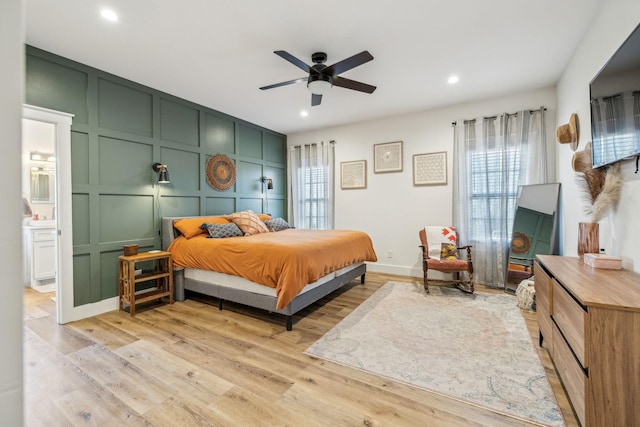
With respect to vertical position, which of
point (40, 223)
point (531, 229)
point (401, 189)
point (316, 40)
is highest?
point (316, 40)

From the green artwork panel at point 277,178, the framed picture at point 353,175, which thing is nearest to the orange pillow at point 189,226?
the green artwork panel at point 277,178

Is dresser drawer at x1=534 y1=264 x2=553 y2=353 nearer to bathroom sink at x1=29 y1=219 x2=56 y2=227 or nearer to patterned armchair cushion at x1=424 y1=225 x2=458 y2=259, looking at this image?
patterned armchair cushion at x1=424 y1=225 x2=458 y2=259

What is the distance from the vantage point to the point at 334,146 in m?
5.47

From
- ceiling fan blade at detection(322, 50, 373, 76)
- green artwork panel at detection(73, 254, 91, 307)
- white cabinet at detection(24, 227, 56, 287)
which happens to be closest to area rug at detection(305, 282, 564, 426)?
ceiling fan blade at detection(322, 50, 373, 76)

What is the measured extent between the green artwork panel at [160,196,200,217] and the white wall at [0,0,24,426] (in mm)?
3891

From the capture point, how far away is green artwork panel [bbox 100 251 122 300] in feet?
10.6

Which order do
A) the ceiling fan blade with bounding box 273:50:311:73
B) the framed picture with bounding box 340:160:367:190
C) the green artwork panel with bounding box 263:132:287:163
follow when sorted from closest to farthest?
the ceiling fan blade with bounding box 273:50:311:73 < the framed picture with bounding box 340:160:367:190 < the green artwork panel with bounding box 263:132:287:163

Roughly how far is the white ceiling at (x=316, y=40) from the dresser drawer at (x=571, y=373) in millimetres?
2490

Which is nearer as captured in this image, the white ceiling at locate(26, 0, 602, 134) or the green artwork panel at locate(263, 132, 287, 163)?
the white ceiling at locate(26, 0, 602, 134)

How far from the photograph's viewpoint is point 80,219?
10.1 feet

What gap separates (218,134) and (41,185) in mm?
3133

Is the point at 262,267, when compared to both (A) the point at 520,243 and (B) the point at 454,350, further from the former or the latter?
(A) the point at 520,243

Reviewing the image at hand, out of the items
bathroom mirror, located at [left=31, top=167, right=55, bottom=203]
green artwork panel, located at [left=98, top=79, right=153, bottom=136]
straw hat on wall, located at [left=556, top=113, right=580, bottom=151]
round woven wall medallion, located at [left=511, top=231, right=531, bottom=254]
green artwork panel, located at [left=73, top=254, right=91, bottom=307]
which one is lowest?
green artwork panel, located at [left=73, top=254, right=91, bottom=307]

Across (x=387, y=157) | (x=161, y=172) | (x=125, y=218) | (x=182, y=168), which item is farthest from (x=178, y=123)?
(x=387, y=157)
